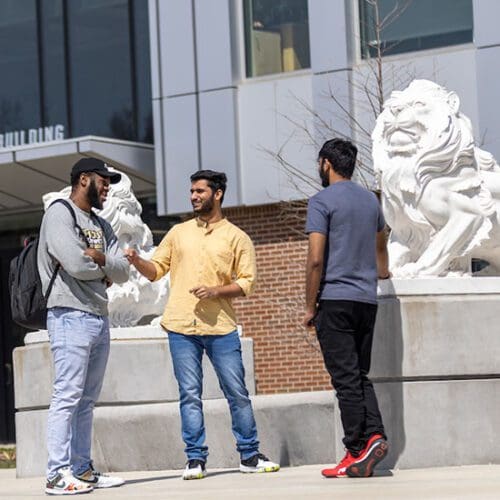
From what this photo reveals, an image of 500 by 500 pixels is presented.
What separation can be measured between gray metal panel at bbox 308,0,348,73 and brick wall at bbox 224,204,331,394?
2192 mm

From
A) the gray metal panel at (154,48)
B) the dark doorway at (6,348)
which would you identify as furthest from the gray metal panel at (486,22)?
the dark doorway at (6,348)

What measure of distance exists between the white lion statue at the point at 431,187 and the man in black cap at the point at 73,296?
1.94 meters

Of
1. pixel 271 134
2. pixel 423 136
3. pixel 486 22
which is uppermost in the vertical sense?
pixel 486 22

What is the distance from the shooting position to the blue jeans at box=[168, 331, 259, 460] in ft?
32.8

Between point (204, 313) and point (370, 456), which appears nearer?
point (370, 456)

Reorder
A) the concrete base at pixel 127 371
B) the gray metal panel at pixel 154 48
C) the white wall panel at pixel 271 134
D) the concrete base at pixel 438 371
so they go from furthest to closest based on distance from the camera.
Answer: the gray metal panel at pixel 154 48 < the white wall panel at pixel 271 134 < the concrete base at pixel 127 371 < the concrete base at pixel 438 371

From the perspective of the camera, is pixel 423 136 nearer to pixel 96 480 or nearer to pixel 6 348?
pixel 96 480

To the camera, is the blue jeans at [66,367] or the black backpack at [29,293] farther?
the black backpack at [29,293]

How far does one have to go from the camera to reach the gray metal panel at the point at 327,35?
23.0 m

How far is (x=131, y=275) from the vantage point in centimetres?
Answer: 1343

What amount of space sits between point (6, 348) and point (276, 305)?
253 inches

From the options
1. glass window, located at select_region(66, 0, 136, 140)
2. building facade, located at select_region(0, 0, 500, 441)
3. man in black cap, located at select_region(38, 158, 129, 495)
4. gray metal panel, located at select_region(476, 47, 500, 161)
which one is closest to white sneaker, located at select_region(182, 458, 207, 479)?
man in black cap, located at select_region(38, 158, 129, 495)

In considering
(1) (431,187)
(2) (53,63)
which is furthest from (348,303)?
(2) (53,63)

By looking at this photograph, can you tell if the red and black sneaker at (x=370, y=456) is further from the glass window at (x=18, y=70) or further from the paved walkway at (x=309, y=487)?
the glass window at (x=18, y=70)
